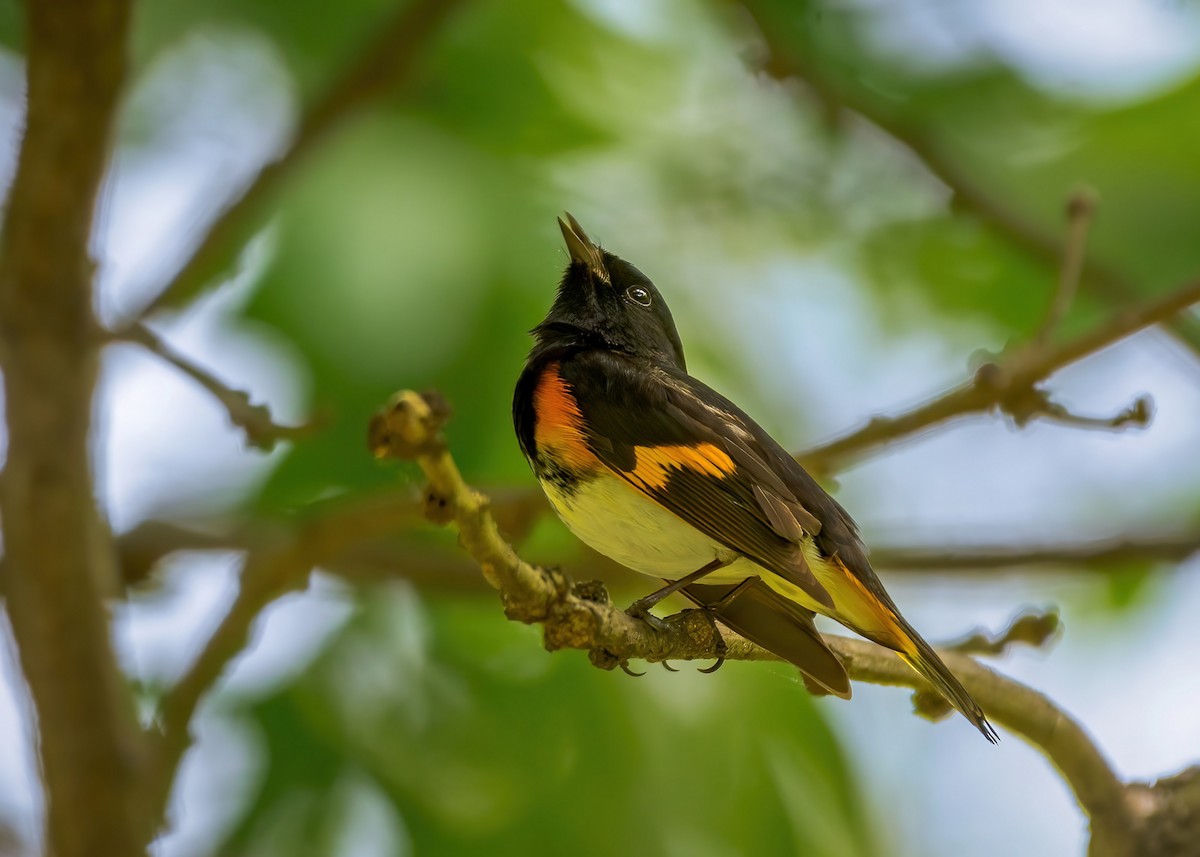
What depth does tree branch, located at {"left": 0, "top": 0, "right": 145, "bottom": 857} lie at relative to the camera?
300 centimetres

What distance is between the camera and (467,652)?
439cm

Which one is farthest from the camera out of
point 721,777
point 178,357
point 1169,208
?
point 1169,208

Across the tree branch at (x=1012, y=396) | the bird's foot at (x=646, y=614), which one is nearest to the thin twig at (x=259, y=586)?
the bird's foot at (x=646, y=614)

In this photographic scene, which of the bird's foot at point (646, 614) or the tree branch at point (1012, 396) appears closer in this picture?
the bird's foot at point (646, 614)

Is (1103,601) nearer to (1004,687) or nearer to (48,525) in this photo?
(1004,687)

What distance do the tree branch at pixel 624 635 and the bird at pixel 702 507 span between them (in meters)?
0.07

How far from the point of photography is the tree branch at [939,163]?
4.36 meters

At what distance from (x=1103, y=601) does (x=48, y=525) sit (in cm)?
382

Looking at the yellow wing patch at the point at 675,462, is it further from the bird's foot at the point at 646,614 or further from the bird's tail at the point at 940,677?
the bird's tail at the point at 940,677

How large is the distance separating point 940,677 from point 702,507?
1.63 feet

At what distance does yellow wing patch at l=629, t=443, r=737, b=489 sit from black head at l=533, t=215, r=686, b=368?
Result: 57cm

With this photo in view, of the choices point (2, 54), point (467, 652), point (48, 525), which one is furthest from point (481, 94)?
point (48, 525)

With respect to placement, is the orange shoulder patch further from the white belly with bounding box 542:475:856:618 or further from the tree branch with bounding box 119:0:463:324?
the tree branch with bounding box 119:0:463:324

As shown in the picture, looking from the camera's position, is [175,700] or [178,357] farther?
[175,700]
